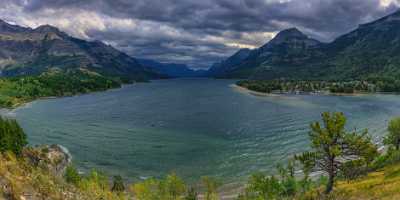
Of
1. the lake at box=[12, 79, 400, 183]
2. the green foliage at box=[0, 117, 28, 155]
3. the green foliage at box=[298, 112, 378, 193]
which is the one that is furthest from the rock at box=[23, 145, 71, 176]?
the green foliage at box=[298, 112, 378, 193]

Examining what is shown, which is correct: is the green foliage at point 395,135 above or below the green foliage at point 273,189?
above

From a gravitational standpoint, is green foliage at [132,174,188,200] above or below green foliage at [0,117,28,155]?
below

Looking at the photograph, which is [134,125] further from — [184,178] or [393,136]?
[393,136]

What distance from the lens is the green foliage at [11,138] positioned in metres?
83.4

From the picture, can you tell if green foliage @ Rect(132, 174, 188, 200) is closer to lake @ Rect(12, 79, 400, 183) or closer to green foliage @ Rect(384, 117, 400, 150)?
lake @ Rect(12, 79, 400, 183)

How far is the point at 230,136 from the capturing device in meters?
146

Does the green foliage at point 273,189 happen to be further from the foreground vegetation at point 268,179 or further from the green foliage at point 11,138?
the green foliage at point 11,138

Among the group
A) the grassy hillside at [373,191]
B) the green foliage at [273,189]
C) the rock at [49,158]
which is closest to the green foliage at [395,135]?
the green foliage at [273,189]

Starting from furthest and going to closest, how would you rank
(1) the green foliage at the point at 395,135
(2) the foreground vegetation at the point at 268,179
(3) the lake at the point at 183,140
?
(1) the green foliage at the point at 395,135
(3) the lake at the point at 183,140
(2) the foreground vegetation at the point at 268,179

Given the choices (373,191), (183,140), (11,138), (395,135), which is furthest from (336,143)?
(183,140)

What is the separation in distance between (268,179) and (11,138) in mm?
67699

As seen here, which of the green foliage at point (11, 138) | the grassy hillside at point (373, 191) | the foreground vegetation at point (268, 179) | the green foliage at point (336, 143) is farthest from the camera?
the green foliage at point (11, 138)

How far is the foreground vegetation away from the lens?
3350 centimetres

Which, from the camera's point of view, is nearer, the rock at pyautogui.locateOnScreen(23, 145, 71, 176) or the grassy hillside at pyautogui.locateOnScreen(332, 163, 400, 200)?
the grassy hillside at pyautogui.locateOnScreen(332, 163, 400, 200)
